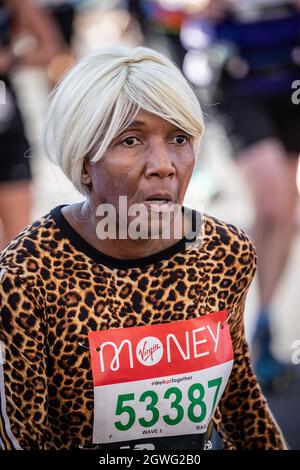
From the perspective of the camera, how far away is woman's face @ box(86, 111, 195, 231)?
2492 millimetres

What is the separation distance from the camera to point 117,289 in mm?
2586

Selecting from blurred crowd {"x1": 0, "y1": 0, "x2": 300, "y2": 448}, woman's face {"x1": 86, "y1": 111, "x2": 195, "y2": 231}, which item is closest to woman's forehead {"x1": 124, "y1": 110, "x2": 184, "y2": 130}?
woman's face {"x1": 86, "y1": 111, "x2": 195, "y2": 231}

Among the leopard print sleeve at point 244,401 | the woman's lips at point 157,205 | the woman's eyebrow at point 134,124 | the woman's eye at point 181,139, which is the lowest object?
the leopard print sleeve at point 244,401

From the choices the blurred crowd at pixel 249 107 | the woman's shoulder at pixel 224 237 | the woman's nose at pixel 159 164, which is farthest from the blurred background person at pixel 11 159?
the woman's nose at pixel 159 164

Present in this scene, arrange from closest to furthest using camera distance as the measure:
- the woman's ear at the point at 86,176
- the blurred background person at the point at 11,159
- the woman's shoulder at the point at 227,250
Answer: the woman's ear at the point at 86,176
the woman's shoulder at the point at 227,250
the blurred background person at the point at 11,159

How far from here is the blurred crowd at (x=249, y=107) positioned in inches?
189

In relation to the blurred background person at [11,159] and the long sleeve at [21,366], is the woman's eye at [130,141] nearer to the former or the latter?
the long sleeve at [21,366]

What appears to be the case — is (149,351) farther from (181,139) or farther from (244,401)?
(181,139)

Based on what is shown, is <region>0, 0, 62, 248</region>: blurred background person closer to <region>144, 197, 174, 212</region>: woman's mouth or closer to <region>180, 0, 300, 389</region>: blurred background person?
<region>180, 0, 300, 389</region>: blurred background person

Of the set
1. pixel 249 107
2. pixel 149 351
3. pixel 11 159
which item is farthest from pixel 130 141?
pixel 249 107

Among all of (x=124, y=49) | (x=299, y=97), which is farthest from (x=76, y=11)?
(x=124, y=49)

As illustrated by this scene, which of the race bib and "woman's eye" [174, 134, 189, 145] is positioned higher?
"woman's eye" [174, 134, 189, 145]
